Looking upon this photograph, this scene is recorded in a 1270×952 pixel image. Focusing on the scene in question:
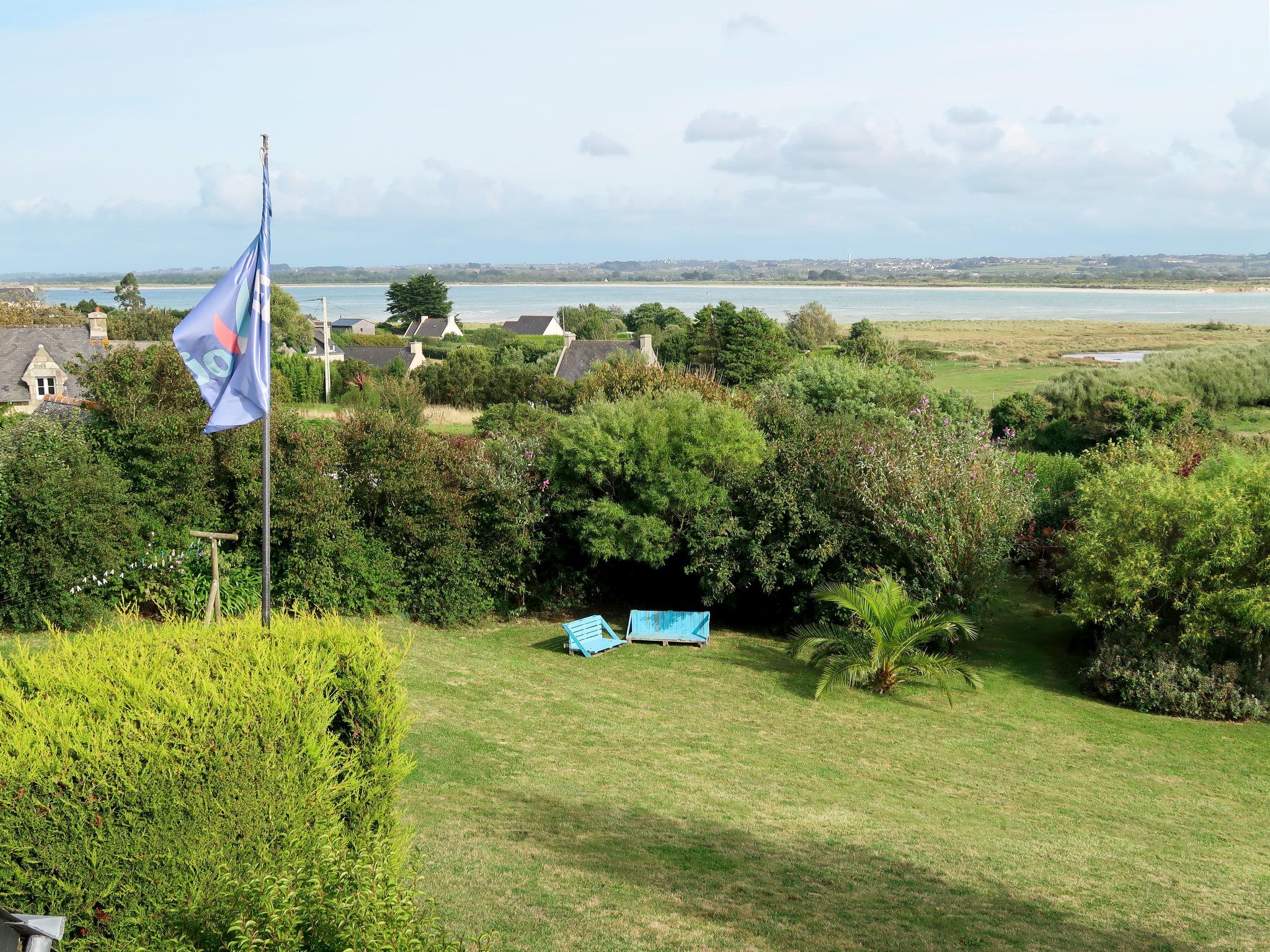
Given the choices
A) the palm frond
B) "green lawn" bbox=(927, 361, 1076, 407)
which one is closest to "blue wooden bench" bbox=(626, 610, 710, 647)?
the palm frond

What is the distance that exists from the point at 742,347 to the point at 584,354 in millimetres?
10360

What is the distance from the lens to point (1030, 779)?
1439cm

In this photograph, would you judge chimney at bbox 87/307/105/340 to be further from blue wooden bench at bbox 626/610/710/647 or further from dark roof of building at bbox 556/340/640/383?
blue wooden bench at bbox 626/610/710/647

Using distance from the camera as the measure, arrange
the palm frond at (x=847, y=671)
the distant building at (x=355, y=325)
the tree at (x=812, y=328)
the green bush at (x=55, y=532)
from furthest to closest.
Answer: the distant building at (x=355, y=325), the tree at (x=812, y=328), the palm frond at (x=847, y=671), the green bush at (x=55, y=532)

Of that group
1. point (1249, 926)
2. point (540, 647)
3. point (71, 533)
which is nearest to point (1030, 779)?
point (1249, 926)

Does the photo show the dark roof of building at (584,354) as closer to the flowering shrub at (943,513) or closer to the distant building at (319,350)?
the distant building at (319,350)

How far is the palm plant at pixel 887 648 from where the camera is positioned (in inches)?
730

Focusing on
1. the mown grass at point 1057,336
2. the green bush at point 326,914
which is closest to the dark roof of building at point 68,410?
the green bush at point 326,914

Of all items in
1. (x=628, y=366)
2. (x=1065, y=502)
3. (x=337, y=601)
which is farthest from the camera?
(x=628, y=366)

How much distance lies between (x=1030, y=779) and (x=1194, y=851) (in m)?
2.78

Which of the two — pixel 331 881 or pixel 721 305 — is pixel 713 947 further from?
pixel 721 305

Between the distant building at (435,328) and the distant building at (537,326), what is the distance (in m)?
6.04

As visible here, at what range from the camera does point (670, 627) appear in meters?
21.7

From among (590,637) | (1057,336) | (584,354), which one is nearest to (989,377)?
(584,354)
